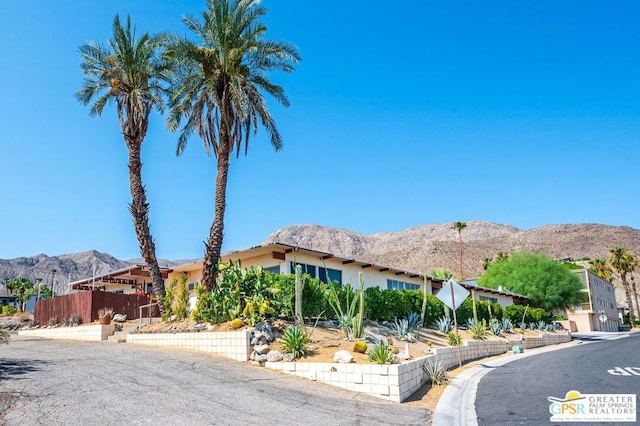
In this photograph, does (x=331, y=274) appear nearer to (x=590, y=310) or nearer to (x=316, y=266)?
(x=316, y=266)

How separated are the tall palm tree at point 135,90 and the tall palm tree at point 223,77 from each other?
84.5 inches

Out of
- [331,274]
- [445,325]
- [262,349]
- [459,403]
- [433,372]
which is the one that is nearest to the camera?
[459,403]

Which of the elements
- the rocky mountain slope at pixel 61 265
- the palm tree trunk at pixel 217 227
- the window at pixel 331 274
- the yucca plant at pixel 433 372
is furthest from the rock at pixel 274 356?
the rocky mountain slope at pixel 61 265

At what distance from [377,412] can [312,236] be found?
18703 centimetres

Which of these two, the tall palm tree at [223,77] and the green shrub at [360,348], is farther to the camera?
the tall palm tree at [223,77]

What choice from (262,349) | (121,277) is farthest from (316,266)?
(121,277)

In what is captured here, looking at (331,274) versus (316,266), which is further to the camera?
(331,274)

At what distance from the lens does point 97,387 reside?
10977mm

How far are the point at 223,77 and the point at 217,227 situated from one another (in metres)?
7.07

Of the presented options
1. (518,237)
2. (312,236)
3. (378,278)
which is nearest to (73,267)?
(312,236)

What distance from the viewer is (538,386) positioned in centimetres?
1412

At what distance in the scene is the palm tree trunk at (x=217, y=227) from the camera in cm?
2239

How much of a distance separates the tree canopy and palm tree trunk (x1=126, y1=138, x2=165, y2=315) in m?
44.9

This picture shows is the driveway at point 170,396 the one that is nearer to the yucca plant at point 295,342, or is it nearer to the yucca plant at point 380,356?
the yucca plant at point 295,342
